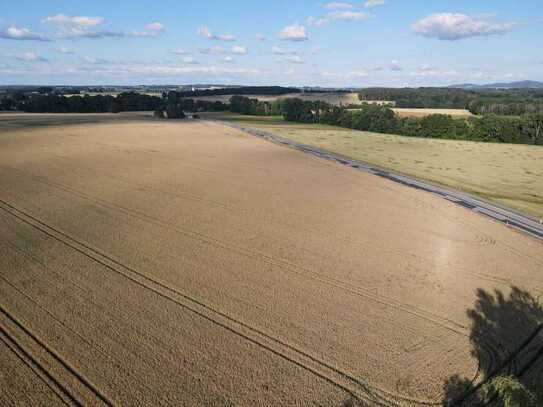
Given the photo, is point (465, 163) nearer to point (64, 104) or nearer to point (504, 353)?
point (504, 353)

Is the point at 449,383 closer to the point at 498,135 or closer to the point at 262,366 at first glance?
the point at 262,366

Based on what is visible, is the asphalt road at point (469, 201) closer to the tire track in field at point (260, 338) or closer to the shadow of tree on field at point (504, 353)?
the shadow of tree on field at point (504, 353)

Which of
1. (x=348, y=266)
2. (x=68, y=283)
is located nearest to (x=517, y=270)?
(x=348, y=266)

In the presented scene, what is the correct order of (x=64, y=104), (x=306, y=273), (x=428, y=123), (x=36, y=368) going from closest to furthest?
(x=36, y=368), (x=306, y=273), (x=428, y=123), (x=64, y=104)

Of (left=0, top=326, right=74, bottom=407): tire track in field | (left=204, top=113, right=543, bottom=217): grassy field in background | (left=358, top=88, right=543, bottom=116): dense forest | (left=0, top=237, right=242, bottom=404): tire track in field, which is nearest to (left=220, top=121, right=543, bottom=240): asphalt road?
(left=204, top=113, right=543, bottom=217): grassy field in background

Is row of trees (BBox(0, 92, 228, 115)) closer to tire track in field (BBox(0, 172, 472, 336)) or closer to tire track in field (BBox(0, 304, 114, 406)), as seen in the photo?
tire track in field (BBox(0, 172, 472, 336))

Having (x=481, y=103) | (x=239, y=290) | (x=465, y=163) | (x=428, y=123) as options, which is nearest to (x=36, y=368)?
(x=239, y=290)

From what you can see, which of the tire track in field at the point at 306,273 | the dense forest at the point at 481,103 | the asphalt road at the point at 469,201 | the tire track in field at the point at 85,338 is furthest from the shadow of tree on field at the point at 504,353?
the dense forest at the point at 481,103
